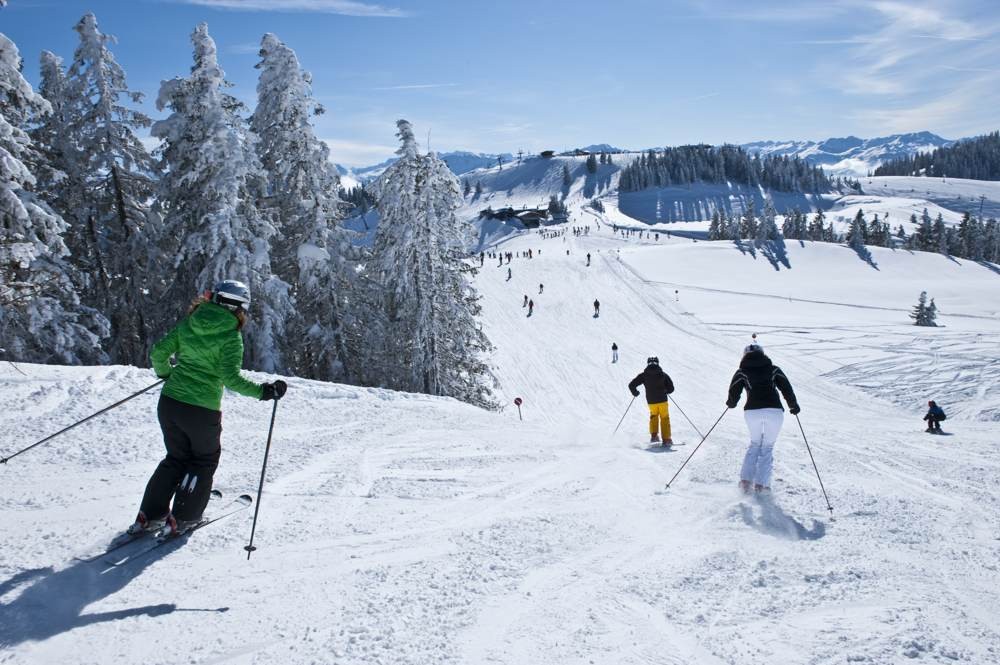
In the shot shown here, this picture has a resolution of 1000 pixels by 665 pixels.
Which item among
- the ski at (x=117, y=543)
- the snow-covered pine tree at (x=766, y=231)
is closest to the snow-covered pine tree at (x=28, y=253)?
the ski at (x=117, y=543)

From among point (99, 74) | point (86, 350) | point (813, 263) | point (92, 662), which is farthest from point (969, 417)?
point (813, 263)

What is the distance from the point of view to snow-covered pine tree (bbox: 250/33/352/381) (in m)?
20.4

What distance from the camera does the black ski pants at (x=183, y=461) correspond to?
4.55 m

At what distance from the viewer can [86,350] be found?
16.0 m

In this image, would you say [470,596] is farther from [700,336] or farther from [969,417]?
[700,336]

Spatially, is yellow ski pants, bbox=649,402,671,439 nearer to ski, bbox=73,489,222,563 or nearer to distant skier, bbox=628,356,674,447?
distant skier, bbox=628,356,674,447

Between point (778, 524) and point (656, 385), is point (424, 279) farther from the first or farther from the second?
point (778, 524)

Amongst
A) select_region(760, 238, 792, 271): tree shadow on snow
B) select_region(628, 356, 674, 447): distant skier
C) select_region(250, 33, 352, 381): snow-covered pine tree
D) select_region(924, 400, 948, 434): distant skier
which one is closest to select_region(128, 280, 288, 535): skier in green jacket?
select_region(628, 356, 674, 447): distant skier

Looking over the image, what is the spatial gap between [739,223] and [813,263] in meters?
24.4

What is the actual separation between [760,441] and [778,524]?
5.21 ft

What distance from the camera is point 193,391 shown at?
4.57 meters

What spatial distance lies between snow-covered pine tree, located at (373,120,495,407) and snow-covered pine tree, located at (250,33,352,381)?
1965 mm

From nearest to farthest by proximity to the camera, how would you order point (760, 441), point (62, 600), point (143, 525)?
1. point (62, 600)
2. point (143, 525)
3. point (760, 441)

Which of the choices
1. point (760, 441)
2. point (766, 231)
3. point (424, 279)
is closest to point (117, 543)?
point (760, 441)
